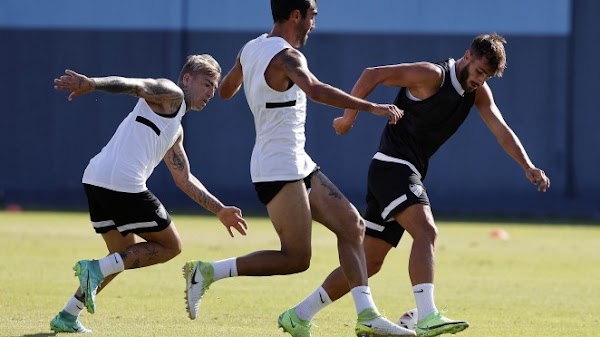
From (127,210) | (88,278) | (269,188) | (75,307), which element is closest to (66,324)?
(75,307)

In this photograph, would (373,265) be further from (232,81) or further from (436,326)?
(232,81)

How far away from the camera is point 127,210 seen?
336 inches

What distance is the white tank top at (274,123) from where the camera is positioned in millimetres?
7969

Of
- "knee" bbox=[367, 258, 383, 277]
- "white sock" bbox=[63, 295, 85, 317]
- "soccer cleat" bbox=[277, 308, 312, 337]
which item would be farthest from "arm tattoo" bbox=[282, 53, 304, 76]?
"white sock" bbox=[63, 295, 85, 317]

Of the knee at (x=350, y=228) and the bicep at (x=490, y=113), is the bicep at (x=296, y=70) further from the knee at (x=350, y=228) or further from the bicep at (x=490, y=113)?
the bicep at (x=490, y=113)

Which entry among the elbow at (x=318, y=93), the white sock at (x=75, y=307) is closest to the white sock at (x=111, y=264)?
the white sock at (x=75, y=307)

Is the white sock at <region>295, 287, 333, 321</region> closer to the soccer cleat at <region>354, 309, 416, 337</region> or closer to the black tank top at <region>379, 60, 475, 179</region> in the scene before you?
the soccer cleat at <region>354, 309, 416, 337</region>

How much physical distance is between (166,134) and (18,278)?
4.65 metres

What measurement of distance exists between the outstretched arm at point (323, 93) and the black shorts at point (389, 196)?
99 centimetres

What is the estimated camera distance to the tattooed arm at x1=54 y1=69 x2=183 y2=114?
300 inches

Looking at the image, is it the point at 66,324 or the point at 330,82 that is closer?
the point at 66,324

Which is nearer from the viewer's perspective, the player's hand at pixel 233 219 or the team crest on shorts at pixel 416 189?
the player's hand at pixel 233 219

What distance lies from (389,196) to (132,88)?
1.95m

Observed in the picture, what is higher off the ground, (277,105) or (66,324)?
(277,105)
